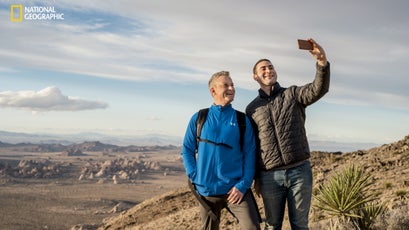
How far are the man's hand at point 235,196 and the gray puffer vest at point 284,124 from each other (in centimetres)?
45

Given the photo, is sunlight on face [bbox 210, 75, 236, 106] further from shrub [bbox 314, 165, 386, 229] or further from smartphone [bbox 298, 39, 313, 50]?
shrub [bbox 314, 165, 386, 229]

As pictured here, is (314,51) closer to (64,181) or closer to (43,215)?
(43,215)

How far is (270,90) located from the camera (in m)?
4.90

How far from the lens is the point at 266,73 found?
4773mm

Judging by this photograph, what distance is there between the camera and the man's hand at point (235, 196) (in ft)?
14.8

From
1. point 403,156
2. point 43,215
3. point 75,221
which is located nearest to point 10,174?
point 43,215

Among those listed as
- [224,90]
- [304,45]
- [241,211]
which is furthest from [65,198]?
[304,45]

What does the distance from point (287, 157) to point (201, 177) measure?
935mm

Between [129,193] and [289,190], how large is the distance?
252 ft

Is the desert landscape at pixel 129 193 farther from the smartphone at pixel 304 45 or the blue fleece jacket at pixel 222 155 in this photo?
the smartphone at pixel 304 45

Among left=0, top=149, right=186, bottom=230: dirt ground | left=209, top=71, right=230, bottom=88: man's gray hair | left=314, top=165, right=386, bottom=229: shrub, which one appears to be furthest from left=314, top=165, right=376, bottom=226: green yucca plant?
left=0, top=149, right=186, bottom=230: dirt ground

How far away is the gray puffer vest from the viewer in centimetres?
465

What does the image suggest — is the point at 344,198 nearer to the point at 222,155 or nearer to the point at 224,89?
the point at 222,155

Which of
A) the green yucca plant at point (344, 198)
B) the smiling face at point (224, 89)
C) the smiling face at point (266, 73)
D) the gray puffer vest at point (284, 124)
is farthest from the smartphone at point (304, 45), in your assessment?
the green yucca plant at point (344, 198)
